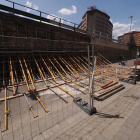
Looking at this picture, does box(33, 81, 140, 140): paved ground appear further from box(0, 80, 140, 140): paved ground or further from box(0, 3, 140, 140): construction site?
box(0, 3, 140, 140): construction site

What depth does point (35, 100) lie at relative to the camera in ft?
16.8

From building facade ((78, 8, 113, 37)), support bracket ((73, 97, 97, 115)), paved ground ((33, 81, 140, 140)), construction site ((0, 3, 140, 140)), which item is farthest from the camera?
building facade ((78, 8, 113, 37))

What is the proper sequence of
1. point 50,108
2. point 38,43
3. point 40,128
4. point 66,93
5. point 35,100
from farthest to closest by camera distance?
point 38,43
point 66,93
point 35,100
point 50,108
point 40,128

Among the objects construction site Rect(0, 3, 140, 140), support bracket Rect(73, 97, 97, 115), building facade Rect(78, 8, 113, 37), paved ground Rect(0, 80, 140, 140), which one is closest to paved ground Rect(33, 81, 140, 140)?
paved ground Rect(0, 80, 140, 140)

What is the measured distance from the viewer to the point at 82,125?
3395 millimetres

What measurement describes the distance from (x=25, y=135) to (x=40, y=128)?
1.65 ft

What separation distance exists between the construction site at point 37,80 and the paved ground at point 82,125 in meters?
0.04

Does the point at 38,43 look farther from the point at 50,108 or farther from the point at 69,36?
the point at 50,108

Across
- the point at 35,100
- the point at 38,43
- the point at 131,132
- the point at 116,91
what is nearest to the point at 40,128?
the point at 35,100

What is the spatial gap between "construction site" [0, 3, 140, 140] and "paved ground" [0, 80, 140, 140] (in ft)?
0.12

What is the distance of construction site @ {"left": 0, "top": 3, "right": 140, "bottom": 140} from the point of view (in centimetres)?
367

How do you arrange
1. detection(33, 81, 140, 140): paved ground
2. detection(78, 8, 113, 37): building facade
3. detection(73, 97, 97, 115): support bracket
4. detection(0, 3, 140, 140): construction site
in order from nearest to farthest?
detection(33, 81, 140, 140): paved ground → detection(0, 3, 140, 140): construction site → detection(73, 97, 97, 115): support bracket → detection(78, 8, 113, 37): building facade

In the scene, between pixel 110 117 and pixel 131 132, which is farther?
pixel 110 117

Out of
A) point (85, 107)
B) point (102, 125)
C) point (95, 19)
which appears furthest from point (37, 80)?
point (95, 19)
